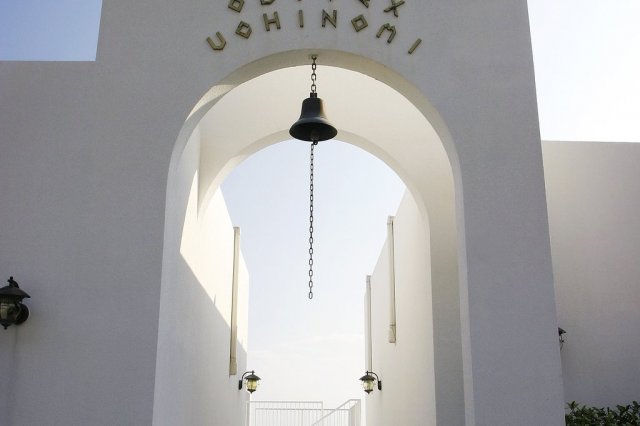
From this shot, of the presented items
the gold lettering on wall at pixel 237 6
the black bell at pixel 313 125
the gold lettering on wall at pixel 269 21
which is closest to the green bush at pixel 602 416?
the black bell at pixel 313 125

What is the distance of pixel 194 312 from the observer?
7.58m

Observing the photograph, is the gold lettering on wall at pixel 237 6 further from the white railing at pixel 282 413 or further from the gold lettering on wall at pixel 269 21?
the white railing at pixel 282 413

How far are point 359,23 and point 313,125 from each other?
90 centimetres

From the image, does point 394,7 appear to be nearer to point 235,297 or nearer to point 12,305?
point 12,305

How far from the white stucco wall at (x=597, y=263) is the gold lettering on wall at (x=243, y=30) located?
4.02 meters

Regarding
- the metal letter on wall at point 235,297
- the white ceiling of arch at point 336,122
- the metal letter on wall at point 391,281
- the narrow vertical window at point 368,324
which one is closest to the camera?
the white ceiling of arch at point 336,122

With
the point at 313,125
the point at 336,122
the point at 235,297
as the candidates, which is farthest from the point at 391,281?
the point at 313,125

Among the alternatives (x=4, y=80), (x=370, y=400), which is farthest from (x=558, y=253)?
(x=370, y=400)

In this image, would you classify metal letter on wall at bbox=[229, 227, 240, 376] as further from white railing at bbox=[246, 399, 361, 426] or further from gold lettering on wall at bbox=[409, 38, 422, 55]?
gold lettering on wall at bbox=[409, 38, 422, 55]

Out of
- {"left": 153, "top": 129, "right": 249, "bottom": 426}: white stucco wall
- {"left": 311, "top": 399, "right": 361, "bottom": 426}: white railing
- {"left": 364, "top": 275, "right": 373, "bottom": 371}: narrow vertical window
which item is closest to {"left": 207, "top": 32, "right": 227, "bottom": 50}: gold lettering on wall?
{"left": 153, "top": 129, "right": 249, "bottom": 426}: white stucco wall

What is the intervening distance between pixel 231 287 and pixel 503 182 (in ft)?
21.4

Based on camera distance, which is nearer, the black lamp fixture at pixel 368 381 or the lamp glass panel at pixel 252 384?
the lamp glass panel at pixel 252 384

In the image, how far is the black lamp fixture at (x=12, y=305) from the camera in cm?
518

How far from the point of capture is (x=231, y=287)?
37.4ft
